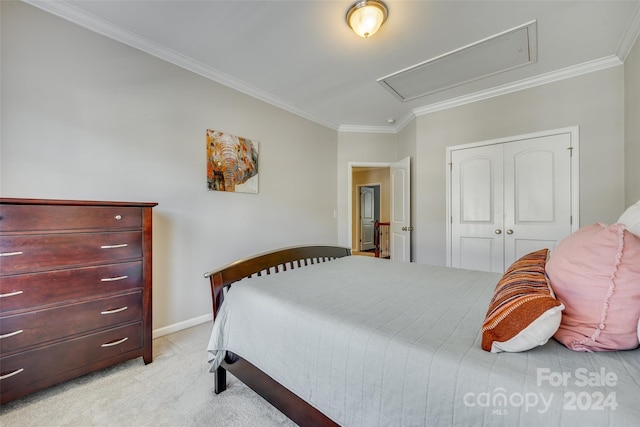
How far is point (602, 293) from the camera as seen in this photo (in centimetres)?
77

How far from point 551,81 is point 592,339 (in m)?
3.13

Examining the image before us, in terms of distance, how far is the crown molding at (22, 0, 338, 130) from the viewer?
1.87m

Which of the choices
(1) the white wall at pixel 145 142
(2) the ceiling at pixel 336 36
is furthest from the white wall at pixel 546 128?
(1) the white wall at pixel 145 142

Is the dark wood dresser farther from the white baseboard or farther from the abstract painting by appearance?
the abstract painting

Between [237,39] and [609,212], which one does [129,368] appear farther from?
[609,212]

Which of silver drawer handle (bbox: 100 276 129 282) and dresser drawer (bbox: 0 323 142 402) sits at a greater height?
silver drawer handle (bbox: 100 276 129 282)

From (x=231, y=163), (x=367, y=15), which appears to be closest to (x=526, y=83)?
(x=367, y=15)

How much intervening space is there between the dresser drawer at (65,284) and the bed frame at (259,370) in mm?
671

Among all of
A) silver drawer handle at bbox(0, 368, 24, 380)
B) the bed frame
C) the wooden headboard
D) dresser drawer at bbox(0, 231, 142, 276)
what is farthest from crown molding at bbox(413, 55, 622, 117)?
silver drawer handle at bbox(0, 368, 24, 380)

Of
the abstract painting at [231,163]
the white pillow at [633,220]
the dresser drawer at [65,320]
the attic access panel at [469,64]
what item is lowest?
the dresser drawer at [65,320]

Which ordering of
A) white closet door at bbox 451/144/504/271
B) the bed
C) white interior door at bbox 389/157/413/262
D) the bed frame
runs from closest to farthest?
the bed < the bed frame < white closet door at bbox 451/144/504/271 < white interior door at bbox 389/157/413/262

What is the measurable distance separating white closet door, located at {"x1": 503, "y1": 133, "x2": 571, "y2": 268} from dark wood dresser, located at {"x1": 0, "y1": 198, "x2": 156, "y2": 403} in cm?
364

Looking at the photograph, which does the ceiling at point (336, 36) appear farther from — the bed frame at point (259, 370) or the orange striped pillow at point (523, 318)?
the orange striped pillow at point (523, 318)

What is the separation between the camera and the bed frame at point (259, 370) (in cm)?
116
